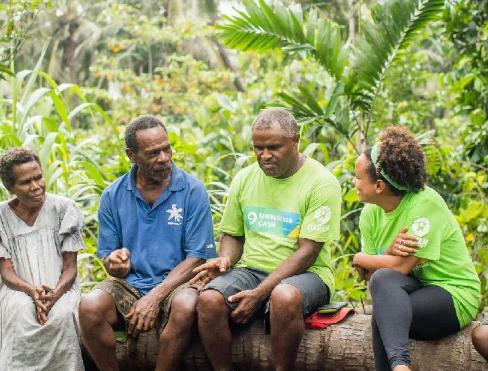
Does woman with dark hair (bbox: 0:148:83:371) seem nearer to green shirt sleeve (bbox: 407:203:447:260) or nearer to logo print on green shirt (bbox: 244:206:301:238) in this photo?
logo print on green shirt (bbox: 244:206:301:238)

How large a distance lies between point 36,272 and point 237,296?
4.19 ft

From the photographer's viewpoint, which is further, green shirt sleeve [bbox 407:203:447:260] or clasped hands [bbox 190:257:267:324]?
clasped hands [bbox 190:257:267:324]

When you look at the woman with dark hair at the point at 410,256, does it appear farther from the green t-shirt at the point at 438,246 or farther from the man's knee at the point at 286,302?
the man's knee at the point at 286,302

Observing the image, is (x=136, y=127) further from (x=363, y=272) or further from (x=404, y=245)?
(x=404, y=245)

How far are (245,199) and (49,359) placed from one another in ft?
4.61

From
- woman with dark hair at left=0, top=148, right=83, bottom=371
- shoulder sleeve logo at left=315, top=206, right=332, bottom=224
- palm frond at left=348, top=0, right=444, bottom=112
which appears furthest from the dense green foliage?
shoulder sleeve logo at left=315, top=206, right=332, bottom=224

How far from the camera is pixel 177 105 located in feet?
43.8

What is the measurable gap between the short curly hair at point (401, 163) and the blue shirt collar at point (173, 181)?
119 centimetres

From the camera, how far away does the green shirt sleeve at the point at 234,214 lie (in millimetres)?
4762

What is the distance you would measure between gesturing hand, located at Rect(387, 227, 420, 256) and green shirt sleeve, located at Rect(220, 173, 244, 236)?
42.2 inches

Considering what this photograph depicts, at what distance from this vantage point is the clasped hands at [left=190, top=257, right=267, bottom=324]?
14.0 feet

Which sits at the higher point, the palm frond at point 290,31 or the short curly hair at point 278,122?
the palm frond at point 290,31

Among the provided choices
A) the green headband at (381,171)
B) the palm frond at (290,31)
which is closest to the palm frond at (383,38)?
the palm frond at (290,31)

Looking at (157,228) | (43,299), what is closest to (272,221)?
(157,228)
